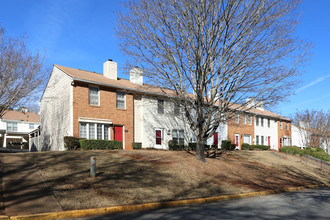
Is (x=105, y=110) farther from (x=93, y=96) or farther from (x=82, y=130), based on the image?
(x=82, y=130)

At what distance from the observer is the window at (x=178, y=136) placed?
28688 mm

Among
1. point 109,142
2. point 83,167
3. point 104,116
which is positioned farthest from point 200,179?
point 104,116

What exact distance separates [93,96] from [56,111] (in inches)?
167

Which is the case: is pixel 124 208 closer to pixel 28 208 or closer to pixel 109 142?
pixel 28 208

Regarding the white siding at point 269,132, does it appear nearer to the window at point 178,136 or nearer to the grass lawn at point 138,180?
the window at point 178,136

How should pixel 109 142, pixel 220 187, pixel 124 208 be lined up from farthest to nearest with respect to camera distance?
pixel 109 142, pixel 220 187, pixel 124 208

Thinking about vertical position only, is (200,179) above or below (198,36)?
below

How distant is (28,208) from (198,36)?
39.4ft

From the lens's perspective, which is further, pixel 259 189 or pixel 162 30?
pixel 162 30

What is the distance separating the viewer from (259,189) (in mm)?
13125

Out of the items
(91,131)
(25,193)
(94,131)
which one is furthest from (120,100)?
(25,193)

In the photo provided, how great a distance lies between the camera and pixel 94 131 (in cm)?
2217

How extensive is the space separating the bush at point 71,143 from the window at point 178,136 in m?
10.8

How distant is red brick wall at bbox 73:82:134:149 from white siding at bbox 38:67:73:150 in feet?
1.58
